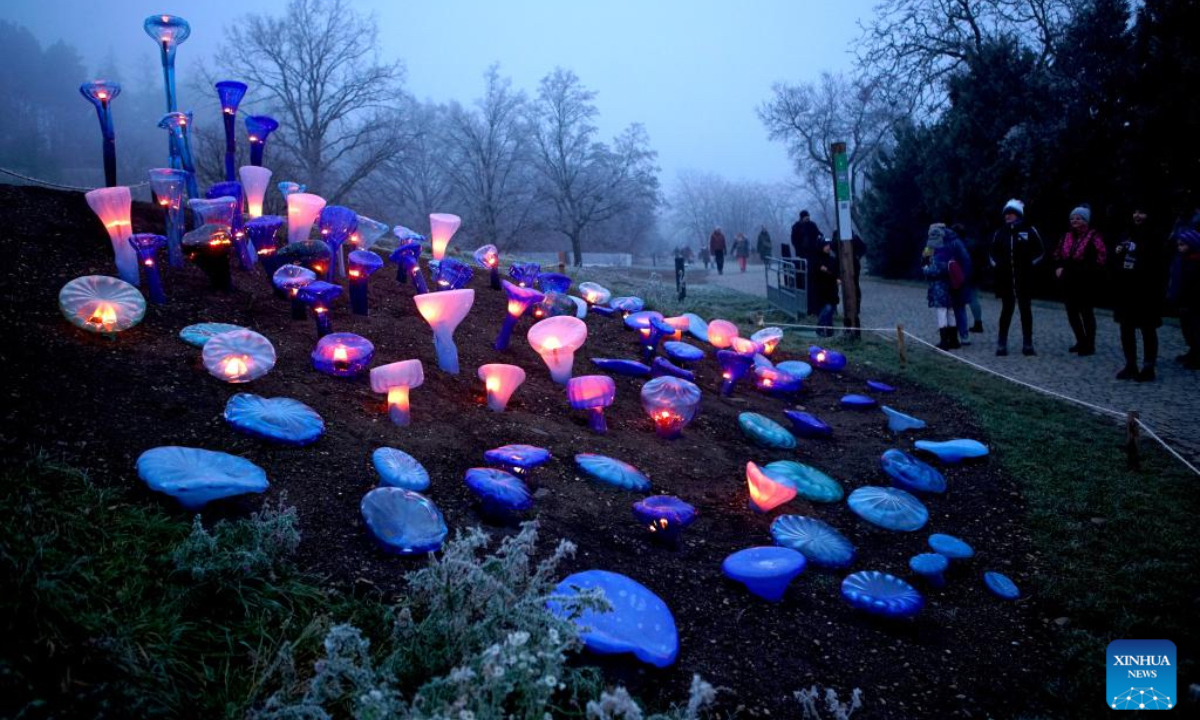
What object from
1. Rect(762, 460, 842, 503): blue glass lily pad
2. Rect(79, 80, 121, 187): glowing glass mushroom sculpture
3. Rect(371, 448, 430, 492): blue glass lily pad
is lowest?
Rect(762, 460, 842, 503): blue glass lily pad

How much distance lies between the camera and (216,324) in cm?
391

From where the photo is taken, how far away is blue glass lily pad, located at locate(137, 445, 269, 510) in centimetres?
246

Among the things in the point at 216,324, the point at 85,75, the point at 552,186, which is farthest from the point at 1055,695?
the point at 85,75

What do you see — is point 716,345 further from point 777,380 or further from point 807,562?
point 807,562

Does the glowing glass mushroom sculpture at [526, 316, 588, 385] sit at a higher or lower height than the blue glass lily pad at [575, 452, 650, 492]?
higher

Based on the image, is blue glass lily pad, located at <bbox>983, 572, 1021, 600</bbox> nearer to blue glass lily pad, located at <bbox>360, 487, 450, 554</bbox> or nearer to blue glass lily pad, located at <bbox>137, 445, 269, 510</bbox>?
blue glass lily pad, located at <bbox>360, 487, 450, 554</bbox>

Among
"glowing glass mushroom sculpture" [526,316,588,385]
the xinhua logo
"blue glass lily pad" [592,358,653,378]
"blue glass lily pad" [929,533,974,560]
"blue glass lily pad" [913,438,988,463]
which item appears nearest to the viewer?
the xinhua logo

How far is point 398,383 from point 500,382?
68cm

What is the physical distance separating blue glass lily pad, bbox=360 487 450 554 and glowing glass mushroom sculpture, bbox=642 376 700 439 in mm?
1742

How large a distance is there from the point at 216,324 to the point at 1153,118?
13258 mm

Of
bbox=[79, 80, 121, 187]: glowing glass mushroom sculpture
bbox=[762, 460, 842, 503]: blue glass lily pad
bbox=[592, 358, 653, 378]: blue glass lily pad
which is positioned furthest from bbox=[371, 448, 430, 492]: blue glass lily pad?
bbox=[79, 80, 121, 187]: glowing glass mushroom sculpture

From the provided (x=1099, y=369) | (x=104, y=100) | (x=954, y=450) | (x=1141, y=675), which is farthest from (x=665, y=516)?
(x=1099, y=369)

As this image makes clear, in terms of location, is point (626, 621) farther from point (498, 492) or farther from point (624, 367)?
point (624, 367)

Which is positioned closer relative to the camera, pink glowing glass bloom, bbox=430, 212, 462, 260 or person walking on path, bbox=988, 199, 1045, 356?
pink glowing glass bloom, bbox=430, 212, 462, 260
